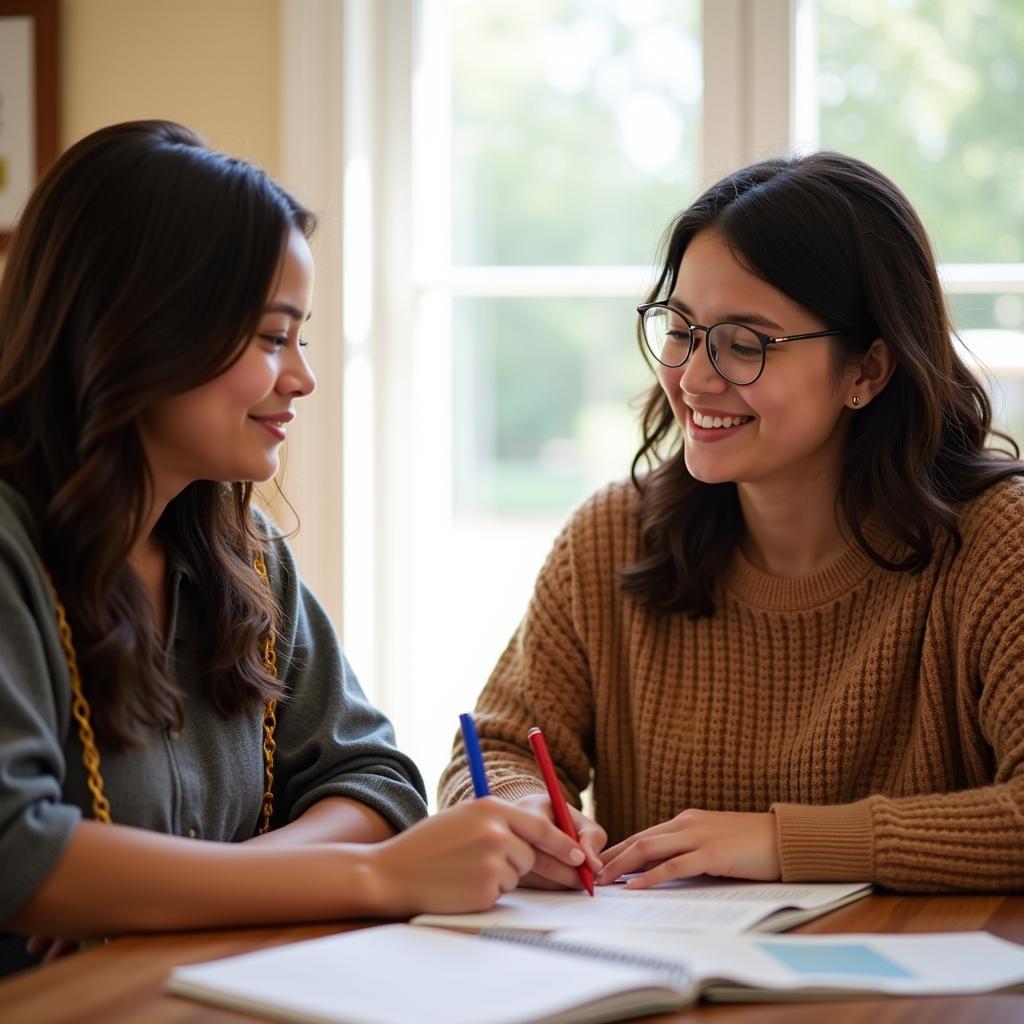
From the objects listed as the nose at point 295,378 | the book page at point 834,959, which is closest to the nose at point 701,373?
the nose at point 295,378

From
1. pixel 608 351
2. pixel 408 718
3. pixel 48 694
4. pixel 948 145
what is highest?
pixel 948 145

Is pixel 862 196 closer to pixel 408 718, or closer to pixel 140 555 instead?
pixel 140 555

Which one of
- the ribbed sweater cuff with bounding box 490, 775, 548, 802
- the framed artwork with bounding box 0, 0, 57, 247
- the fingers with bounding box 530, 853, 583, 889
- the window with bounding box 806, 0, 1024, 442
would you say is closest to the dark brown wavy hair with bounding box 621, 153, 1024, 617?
the ribbed sweater cuff with bounding box 490, 775, 548, 802

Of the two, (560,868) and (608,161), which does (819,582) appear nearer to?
(560,868)

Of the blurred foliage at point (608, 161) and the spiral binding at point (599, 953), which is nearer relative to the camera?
the spiral binding at point (599, 953)

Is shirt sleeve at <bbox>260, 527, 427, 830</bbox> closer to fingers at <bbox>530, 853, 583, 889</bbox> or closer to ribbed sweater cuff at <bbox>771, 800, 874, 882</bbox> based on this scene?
fingers at <bbox>530, 853, 583, 889</bbox>

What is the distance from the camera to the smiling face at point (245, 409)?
130 cm

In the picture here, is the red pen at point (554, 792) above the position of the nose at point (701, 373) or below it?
below

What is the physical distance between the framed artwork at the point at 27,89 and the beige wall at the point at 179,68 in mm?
33

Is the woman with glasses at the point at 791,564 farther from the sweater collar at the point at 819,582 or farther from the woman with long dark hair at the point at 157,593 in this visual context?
the woman with long dark hair at the point at 157,593

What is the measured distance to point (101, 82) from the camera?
246cm

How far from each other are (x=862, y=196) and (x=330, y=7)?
113cm

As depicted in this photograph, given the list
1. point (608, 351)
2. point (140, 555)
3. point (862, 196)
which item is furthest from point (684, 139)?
point (140, 555)

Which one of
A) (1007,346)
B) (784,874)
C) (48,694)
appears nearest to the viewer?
(48,694)
